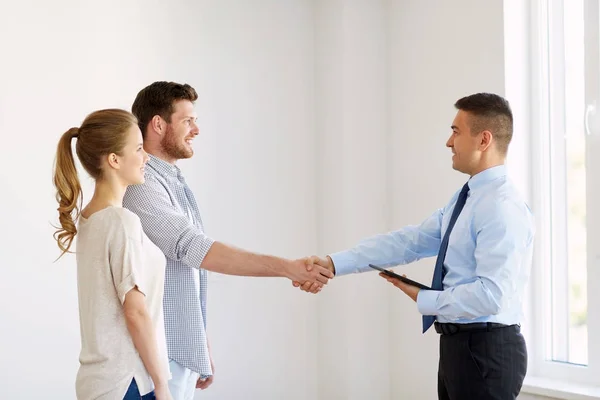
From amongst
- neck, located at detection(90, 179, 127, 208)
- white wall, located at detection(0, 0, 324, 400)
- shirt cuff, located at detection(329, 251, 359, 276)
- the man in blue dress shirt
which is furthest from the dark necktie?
white wall, located at detection(0, 0, 324, 400)

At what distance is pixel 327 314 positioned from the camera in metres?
3.92

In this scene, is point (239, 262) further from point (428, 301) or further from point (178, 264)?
point (428, 301)

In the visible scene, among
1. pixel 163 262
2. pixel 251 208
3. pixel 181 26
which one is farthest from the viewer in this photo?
pixel 251 208

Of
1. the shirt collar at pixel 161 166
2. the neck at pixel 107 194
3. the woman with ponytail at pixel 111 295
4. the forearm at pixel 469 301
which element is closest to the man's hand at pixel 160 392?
the woman with ponytail at pixel 111 295

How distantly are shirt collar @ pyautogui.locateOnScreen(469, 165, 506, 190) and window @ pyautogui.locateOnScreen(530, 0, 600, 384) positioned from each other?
99 cm

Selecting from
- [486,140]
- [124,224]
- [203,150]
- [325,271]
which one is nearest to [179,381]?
[124,224]

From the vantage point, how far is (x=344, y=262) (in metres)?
2.84

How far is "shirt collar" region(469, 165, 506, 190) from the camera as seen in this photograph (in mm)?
2386

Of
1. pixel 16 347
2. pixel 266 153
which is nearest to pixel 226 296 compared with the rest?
pixel 266 153

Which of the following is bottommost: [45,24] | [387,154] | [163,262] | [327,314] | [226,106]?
[327,314]

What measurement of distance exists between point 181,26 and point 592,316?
2192 mm

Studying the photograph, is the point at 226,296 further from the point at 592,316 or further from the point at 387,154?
the point at 592,316

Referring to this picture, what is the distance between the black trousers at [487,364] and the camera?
7.34ft

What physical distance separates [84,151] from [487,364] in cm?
129
